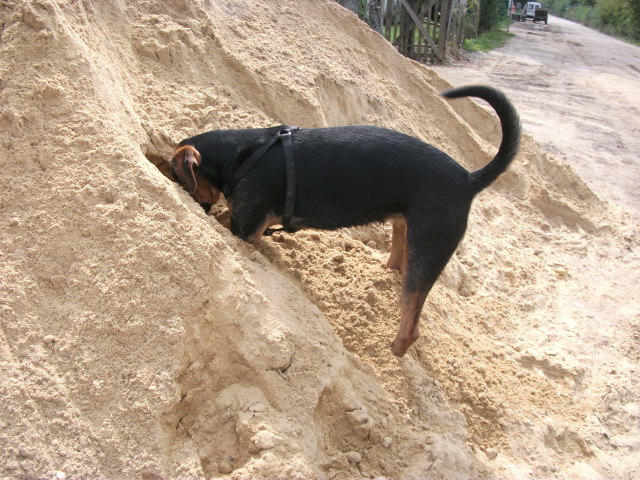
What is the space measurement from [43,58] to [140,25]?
155 centimetres

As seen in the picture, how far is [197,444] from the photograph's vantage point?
109 inches

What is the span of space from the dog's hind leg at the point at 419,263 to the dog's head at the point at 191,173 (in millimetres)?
1480

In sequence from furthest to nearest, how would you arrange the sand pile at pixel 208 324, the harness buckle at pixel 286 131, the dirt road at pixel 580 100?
the dirt road at pixel 580 100, the harness buckle at pixel 286 131, the sand pile at pixel 208 324

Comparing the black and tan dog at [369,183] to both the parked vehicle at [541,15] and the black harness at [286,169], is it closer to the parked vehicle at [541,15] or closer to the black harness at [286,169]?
the black harness at [286,169]

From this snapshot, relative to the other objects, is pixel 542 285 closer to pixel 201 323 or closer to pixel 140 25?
pixel 201 323

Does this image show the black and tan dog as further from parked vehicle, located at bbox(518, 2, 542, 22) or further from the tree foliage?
parked vehicle, located at bbox(518, 2, 542, 22)

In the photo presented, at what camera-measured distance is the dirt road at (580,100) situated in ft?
30.7

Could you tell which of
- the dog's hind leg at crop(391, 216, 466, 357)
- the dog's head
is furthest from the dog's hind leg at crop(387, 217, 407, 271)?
the dog's head

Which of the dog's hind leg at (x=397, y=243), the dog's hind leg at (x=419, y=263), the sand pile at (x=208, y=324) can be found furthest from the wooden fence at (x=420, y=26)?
the dog's hind leg at (x=419, y=263)

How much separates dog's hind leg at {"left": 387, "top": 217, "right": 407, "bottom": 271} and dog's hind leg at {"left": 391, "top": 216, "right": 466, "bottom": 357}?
0.79 feet

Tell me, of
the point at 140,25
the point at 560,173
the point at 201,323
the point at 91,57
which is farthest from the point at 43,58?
the point at 560,173

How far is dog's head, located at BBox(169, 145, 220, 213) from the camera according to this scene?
3654 millimetres

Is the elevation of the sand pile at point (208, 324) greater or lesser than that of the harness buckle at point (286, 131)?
lesser

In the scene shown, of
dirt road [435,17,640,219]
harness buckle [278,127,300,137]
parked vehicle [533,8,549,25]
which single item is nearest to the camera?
harness buckle [278,127,300,137]
